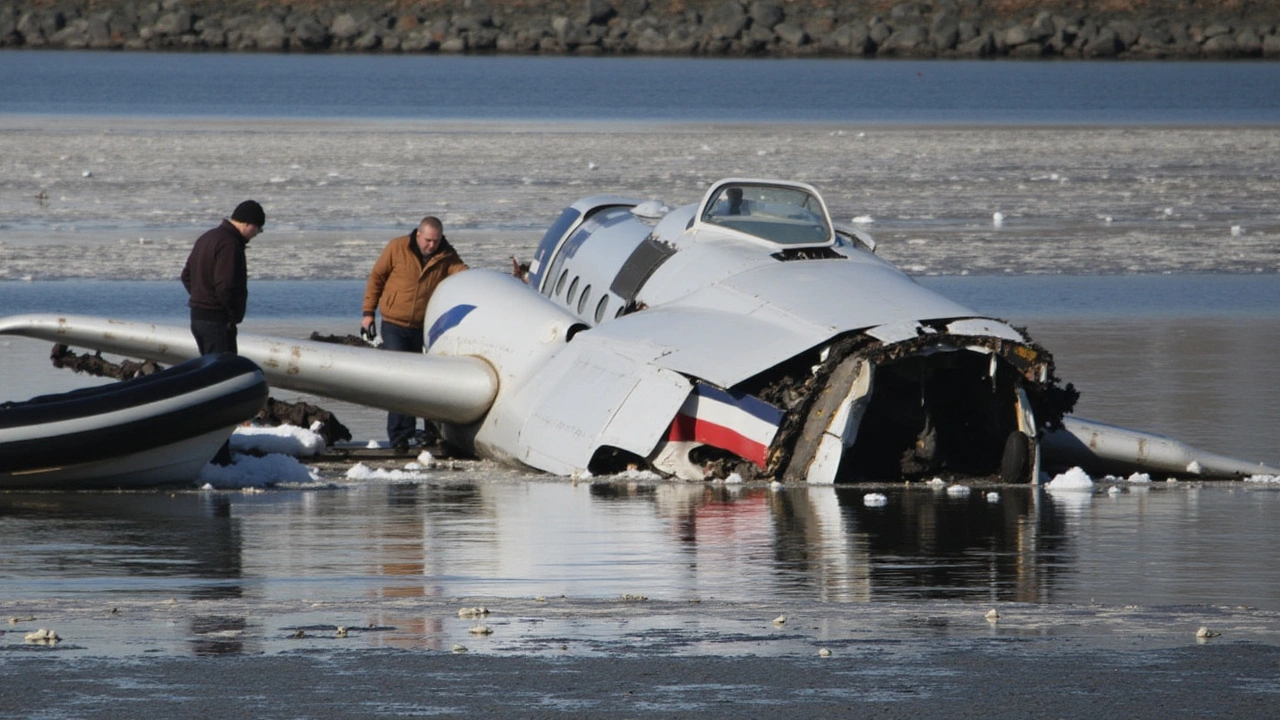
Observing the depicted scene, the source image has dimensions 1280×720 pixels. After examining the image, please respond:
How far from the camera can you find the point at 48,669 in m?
8.27

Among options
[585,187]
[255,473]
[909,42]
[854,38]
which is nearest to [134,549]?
[255,473]

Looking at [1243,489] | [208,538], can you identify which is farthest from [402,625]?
[1243,489]

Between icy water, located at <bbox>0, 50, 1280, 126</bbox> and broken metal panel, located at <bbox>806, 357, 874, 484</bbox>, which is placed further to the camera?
icy water, located at <bbox>0, 50, 1280, 126</bbox>

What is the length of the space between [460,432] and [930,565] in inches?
260

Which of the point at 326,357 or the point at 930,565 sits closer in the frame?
the point at 930,565

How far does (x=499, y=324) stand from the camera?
1677 centimetres

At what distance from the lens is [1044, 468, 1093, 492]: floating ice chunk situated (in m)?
14.0

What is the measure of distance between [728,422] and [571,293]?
14.0ft

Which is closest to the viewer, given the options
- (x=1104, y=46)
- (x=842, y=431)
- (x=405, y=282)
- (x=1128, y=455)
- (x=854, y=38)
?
(x=842, y=431)

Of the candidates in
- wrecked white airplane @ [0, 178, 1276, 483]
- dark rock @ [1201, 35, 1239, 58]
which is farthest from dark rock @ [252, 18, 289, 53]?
wrecked white airplane @ [0, 178, 1276, 483]

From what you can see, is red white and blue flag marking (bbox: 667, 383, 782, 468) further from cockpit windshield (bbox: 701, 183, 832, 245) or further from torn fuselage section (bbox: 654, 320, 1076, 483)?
cockpit windshield (bbox: 701, 183, 832, 245)

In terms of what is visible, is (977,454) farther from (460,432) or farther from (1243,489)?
(460,432)

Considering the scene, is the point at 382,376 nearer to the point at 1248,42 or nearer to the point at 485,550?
the point at 485,550

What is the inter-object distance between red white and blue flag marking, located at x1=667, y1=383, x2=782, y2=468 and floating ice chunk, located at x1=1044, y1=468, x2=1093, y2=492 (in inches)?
82.9
